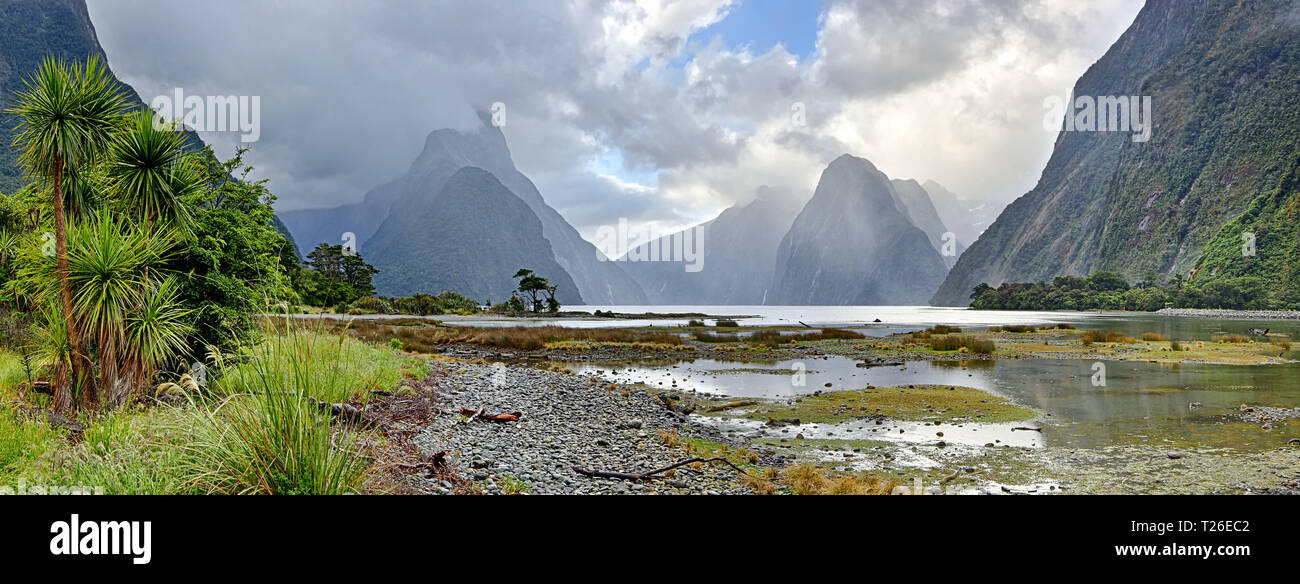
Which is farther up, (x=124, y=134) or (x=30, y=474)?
(x=124, y=134)

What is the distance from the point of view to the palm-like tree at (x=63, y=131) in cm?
796

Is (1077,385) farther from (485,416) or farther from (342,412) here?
(342,412)

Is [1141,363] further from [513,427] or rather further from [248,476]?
[248,476]

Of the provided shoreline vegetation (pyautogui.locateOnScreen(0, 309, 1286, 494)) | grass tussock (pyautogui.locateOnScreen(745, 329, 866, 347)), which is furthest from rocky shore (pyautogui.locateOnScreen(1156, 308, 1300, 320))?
shoreline vegetation (pyautogui.locateOnScreen(0, 309, 1286, 494))

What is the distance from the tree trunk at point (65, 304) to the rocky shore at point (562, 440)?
5.00 m

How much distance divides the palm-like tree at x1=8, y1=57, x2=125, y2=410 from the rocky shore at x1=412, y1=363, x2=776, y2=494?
5246mm

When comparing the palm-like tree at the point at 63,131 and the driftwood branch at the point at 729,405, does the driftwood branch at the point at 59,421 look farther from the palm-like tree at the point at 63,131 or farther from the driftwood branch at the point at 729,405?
the driftwood branch at the point at 729,405

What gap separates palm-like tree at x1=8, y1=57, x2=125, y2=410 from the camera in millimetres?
7957

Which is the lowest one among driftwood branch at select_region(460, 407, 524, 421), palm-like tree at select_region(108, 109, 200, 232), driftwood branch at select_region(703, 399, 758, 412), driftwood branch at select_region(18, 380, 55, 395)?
driftwood branch at select_region(703, 399, 758, 412)

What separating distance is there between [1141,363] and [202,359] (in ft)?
118

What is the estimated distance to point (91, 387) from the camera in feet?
28.1

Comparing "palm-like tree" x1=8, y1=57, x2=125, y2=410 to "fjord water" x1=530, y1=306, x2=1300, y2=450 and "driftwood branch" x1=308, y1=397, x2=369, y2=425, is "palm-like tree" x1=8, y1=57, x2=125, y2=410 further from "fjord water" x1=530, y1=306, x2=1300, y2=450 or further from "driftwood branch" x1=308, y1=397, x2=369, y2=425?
"fjord water" x1=530, y1=306, x2=1300, y2=450

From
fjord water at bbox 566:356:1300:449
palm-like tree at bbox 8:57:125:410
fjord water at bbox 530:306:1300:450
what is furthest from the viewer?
fjord water at bbox 566:356:1300:449
